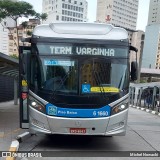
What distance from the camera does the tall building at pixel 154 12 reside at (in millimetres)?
58812

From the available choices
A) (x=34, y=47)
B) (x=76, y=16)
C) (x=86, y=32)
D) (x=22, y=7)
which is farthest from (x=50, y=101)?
(x=76, y=16)

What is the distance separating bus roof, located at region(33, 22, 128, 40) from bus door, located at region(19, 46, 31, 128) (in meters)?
0.61

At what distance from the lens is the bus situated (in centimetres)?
754

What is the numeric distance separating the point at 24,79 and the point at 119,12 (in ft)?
227

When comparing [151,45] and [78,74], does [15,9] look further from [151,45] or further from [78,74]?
[151,45]

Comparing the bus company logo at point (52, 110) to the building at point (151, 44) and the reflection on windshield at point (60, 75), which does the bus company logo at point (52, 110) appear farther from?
the building at point (151, 44)

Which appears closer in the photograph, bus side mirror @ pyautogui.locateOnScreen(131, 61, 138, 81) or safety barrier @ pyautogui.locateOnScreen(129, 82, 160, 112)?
bus side mirror @ pyautogui.locateOnScreen(131, 61, 138, 81)

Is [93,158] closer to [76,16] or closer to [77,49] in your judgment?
[77,49]

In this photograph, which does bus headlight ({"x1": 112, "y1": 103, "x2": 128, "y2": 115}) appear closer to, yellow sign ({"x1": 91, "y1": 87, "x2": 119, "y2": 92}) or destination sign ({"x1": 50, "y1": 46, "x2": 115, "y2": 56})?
yellow sign ({"x1": 91, "y1": 87, "x2": 119, "y2": 92})

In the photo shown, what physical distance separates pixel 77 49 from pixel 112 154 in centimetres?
274

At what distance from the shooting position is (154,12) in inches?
2430

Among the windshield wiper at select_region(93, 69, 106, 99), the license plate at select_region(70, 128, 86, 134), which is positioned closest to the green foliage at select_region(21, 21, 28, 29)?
the windshield wiper at select_region(93, 69, 106, 99)

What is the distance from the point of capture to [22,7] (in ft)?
78.6

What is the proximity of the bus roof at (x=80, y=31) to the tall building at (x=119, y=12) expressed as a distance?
2526 inches
